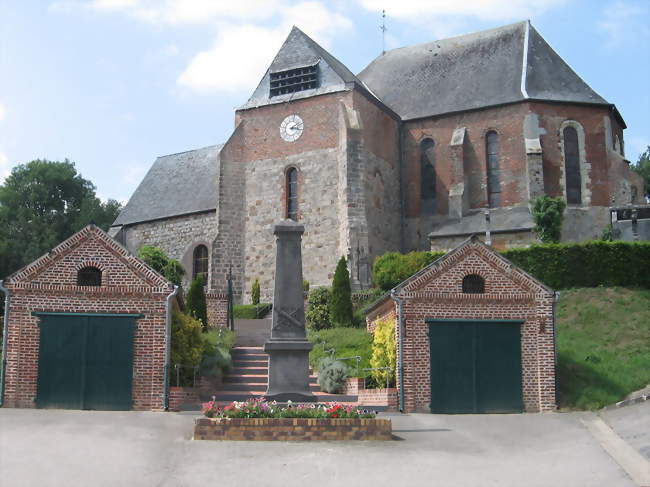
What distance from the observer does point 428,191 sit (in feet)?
127

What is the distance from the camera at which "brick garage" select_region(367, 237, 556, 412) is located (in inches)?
738

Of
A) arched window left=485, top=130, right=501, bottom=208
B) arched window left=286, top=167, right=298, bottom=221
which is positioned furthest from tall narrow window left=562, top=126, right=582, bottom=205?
arched window left=286, top=167, right=298, bottom=221

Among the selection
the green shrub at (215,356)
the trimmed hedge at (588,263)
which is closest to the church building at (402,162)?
the trimmed hedge at (588,263)

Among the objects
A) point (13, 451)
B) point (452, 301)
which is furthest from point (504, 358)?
point (13, 451)

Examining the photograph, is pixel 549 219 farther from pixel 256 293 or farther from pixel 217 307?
pixel 217 307

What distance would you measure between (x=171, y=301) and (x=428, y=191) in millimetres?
21866

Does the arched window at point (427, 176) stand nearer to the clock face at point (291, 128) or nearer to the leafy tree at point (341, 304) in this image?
the clock face at point (291, 128)

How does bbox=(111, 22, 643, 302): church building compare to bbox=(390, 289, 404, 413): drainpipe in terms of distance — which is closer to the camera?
bbox=(390, 289, 404, 413): drainpipe

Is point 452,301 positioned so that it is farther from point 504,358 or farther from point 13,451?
point 13,451

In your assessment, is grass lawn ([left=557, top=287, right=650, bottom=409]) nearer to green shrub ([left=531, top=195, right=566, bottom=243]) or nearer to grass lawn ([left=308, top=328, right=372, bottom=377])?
grass lawn ([left=308, top=328, right=372, bottom=377])

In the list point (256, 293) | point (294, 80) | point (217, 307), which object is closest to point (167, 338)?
point (217, 307)

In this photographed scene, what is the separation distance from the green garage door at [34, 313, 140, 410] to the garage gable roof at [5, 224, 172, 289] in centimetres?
96

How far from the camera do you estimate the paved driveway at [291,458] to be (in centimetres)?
1142

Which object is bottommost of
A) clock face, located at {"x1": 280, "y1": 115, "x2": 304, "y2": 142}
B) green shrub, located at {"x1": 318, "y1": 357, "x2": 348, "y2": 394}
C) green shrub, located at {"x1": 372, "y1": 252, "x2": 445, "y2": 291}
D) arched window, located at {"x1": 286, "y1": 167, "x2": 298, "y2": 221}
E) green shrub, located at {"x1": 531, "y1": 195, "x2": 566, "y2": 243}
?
green shrub, located at {"x1": 318, "y1": 357, "x2": 348, "y2": 394}
